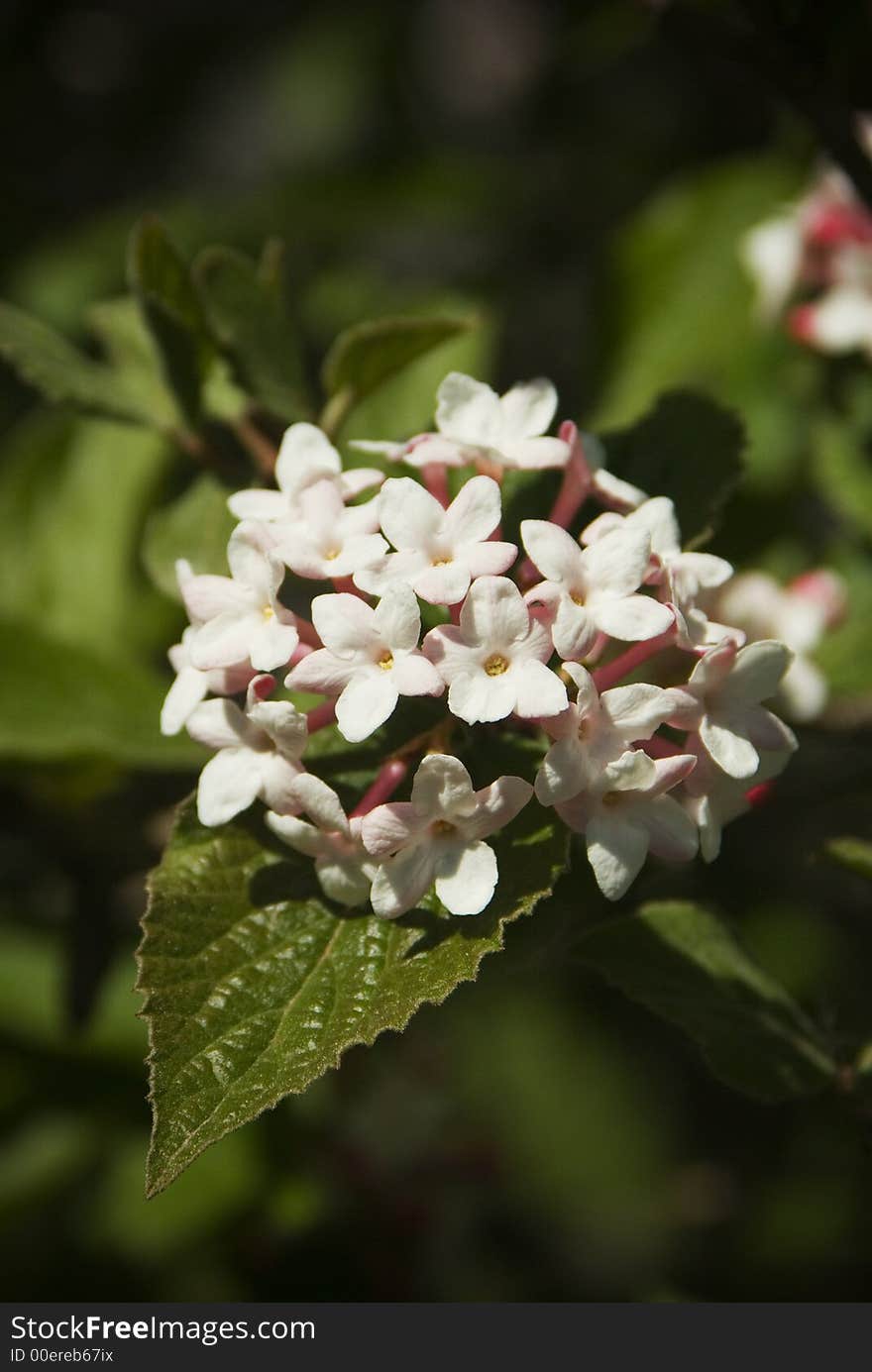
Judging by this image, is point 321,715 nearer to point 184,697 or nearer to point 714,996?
point 184,697

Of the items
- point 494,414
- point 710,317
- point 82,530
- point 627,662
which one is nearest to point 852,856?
point 627,662

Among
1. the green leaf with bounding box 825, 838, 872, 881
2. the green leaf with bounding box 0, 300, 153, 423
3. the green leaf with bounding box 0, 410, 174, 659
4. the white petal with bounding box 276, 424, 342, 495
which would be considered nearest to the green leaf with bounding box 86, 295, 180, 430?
the green leaf with bounding box 0, 300, 153, 423

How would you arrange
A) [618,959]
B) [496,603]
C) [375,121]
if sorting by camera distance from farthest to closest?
1. [375,121]
2. [618,959]
3. [496,603]

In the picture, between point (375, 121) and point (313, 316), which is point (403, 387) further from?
point (375, 121)

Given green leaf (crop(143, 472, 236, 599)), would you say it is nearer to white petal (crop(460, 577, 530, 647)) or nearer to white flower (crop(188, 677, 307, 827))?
white flower (crop(188, 677, 307, 827))

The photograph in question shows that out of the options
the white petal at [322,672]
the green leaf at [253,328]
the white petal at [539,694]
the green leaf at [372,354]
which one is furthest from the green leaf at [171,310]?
the white petal at [539,694]

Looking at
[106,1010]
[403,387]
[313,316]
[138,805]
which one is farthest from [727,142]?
[106,1010]
